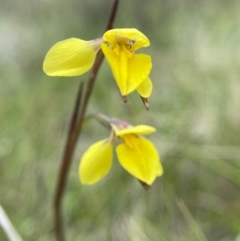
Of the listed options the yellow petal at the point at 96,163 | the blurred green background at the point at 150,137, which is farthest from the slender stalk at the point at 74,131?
the blurred green background at the point at 150,137

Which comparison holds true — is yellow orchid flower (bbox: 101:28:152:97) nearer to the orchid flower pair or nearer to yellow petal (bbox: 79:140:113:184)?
the orchid flower pair

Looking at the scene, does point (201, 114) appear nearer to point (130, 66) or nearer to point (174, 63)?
point (174, 63)

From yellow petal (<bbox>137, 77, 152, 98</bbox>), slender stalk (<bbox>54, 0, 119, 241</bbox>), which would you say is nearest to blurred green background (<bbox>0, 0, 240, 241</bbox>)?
slender stalk (<bbox>54, 0, 119, 241</bbox>)

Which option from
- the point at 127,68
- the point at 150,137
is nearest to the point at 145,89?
the point at 127,68

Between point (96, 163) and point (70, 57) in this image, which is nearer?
point (70, 57)

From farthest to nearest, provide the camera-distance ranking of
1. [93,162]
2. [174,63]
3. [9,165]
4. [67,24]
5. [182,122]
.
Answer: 1. [67,24]
2. [174,63]
3. [182,122]
4. [9,165]
5. [93,162]

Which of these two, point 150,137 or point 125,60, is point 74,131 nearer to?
point 125,60

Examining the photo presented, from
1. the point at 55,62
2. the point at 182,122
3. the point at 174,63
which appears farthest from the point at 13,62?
the point at 55,62
